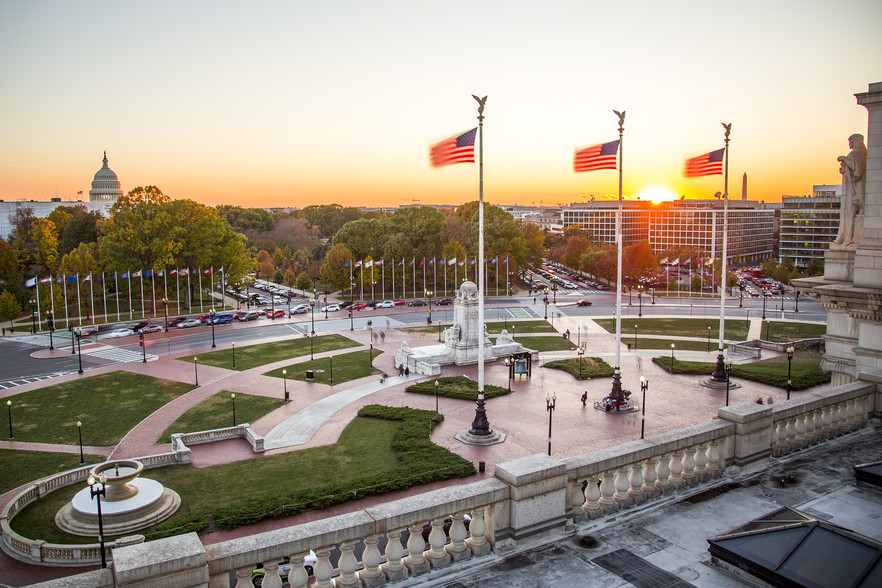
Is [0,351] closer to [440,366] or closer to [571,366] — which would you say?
[440,366]

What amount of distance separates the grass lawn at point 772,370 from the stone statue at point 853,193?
86.9 feet

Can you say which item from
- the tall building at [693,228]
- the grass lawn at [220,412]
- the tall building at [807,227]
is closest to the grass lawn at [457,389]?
the grass lawn at [220,412]

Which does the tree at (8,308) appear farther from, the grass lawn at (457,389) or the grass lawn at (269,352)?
the grass lawn at (457,389)

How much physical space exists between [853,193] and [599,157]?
1405cm

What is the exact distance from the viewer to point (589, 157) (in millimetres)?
28453

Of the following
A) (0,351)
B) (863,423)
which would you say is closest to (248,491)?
(863,423)

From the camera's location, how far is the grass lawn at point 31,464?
1067 inches

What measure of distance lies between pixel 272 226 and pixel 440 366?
4095 inches

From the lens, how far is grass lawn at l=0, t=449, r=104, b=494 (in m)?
27.1

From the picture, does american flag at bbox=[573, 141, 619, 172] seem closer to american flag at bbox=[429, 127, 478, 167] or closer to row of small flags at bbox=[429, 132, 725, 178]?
row of small flags at bbox=[429, 132, 725, 178]

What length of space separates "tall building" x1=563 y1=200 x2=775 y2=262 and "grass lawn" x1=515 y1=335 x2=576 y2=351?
112m

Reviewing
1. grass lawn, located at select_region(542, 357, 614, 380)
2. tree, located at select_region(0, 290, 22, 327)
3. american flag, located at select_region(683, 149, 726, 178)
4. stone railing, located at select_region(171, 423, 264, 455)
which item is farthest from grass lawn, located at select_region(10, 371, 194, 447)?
american flag, located at select_region(683, 149, 726, 178)

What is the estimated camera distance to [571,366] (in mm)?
44906

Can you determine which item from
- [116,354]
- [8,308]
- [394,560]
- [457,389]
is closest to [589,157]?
[457,389]
